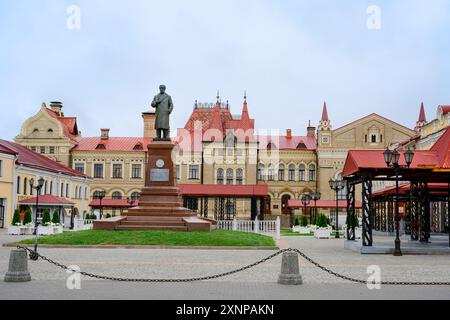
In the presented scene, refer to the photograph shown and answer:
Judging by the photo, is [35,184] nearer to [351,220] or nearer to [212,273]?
[351,220]

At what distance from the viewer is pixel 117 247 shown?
74.5ft

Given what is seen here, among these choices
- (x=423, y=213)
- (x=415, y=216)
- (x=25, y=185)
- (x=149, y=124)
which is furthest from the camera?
(x=149, y=124)

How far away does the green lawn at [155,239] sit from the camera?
76.1 feet

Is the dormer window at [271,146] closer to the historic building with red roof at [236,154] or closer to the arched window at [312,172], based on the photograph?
the historic building with red roof at [236,154]

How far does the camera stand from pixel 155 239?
23469mm

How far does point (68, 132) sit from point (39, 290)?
64344 mm

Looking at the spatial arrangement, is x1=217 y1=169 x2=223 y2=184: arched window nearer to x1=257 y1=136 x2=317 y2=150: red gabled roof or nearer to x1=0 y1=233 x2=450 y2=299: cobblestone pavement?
x1=257 y1=136 x2=317 y2=150: red gabled roof

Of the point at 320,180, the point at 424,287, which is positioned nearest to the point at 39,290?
the point at 424,287

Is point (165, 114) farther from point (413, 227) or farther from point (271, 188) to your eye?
point (271, 188)

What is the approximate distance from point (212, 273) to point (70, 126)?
2539 inches

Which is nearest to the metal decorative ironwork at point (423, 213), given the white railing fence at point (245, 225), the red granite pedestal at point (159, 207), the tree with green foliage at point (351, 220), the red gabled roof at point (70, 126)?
the tree with green foliage at point (351, 220)

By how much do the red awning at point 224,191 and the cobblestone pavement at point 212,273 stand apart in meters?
18.2

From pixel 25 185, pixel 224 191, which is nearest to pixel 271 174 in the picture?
pixel 224 191
